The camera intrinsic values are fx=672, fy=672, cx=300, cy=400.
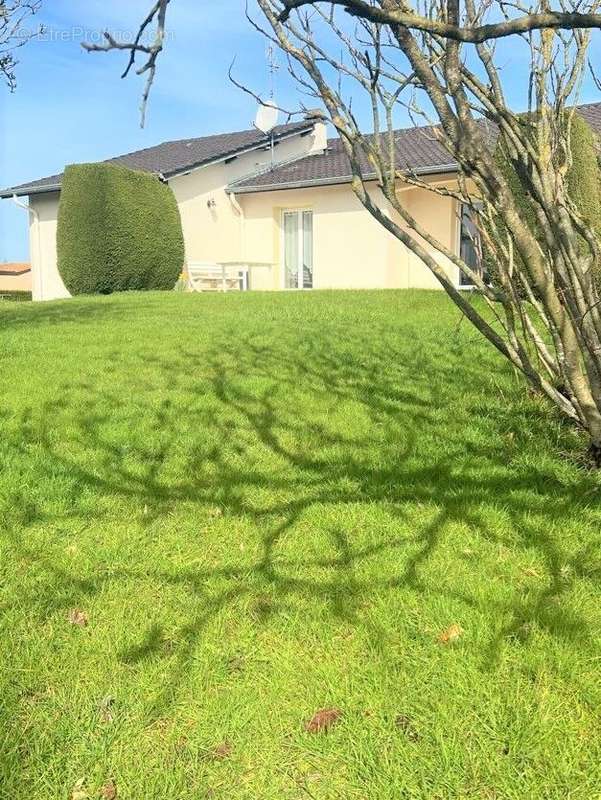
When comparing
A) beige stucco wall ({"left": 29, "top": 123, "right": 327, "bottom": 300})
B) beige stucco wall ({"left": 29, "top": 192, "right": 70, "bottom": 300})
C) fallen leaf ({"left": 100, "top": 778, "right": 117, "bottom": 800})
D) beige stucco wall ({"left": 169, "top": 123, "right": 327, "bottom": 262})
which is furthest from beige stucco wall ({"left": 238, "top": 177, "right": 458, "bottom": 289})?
fallen leaf ({"left": 100, "top": 778, "right": 117, "bottom": 800})

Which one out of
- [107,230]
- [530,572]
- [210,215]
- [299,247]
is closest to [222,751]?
[530,572]

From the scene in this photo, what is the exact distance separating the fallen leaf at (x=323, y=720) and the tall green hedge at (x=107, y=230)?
629 inches

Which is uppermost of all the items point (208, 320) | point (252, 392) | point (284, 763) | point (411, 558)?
point (208, 320)

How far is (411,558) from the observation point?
9.62ft

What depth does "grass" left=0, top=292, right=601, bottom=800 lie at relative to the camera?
1924 millimetres

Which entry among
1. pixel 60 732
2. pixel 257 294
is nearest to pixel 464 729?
pixel 60 732

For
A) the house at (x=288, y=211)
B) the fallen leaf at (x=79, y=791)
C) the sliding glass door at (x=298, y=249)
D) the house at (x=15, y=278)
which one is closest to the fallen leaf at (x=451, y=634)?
the fallen leaf at (x=79, y=791)

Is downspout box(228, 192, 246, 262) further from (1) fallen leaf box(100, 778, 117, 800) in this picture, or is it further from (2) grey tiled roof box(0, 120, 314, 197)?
(1) fallen leaf box(100, 778, 117, 800)

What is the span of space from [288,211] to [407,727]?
1800cm

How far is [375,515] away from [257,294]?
11137 mm

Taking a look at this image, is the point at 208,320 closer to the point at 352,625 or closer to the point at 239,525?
the point at 239,525

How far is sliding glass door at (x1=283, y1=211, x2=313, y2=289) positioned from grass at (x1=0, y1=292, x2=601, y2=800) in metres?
13.4

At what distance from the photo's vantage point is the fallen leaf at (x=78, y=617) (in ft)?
8.34

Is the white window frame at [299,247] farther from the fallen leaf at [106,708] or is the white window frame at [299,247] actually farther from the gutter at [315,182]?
the fallen leaf at [106,708]
